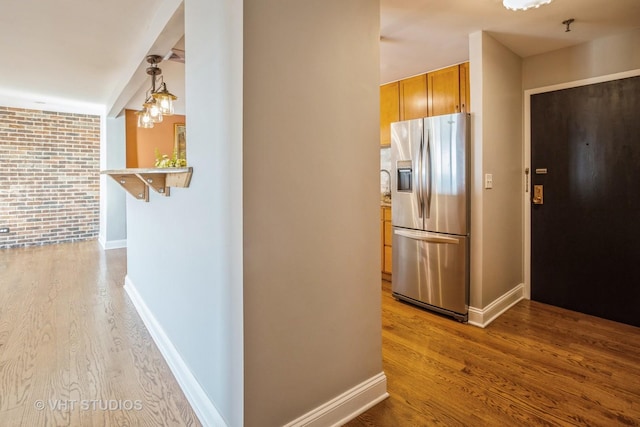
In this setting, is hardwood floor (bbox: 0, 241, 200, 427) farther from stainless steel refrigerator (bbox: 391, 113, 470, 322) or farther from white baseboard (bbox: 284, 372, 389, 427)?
stainless steel refrigerator (bbox: 391, 113, 470, 322)

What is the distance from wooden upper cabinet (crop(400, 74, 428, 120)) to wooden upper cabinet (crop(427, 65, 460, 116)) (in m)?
0.07

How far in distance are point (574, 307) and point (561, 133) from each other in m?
1.57

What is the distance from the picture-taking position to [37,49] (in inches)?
118

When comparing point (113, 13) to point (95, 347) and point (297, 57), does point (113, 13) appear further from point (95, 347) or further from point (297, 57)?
point (95, 347)

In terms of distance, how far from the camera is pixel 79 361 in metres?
2.04

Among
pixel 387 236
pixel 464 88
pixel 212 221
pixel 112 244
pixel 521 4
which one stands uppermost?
pixel 521 4

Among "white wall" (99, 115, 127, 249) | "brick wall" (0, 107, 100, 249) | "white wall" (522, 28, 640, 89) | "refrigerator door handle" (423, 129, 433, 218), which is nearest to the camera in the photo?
"white wall" (522, 28, 640, 89)

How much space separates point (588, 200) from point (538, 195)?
0.38m

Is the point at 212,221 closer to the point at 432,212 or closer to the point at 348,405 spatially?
the point at 348,405

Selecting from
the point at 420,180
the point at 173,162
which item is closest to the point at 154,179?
the point at 173,162

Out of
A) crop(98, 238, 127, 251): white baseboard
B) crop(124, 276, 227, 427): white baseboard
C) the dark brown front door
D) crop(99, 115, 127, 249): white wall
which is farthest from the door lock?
crop(98, 238, 127, 251): white baseboard

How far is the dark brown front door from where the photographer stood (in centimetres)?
263

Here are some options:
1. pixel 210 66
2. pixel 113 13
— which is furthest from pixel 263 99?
pixel 113 13

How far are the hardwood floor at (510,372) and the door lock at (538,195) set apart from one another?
1030 mm
